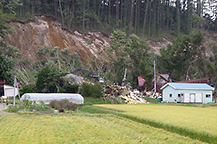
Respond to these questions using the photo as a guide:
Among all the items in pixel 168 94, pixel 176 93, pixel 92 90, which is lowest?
pixel 168 94

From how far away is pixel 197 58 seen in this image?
56750 mm

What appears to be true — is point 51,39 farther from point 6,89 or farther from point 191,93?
point 191,93

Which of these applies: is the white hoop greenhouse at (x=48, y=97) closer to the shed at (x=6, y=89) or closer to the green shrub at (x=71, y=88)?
the green shrub at (x=71, y=88)

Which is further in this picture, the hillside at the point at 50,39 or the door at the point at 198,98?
the hillside at the point at 50,39

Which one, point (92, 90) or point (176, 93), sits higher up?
point (92, 90)

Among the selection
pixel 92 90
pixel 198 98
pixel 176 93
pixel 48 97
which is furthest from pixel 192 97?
pixel 48 97

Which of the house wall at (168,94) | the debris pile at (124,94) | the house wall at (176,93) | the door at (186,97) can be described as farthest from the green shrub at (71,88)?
the door at (186,97)

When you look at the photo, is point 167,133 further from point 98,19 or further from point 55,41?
point 98,19

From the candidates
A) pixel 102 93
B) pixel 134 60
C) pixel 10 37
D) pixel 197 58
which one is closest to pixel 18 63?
pixel 10 37

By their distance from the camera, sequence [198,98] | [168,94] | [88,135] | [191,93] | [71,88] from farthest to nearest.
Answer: [71,88] → [168,94] → [191,93] → [198,98] → [88,135]

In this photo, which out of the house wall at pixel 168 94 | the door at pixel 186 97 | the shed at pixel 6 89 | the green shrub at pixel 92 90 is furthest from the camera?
the shed at pixel 6 89

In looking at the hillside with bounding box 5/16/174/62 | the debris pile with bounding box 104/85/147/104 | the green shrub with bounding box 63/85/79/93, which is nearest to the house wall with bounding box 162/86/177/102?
the debris pile with bounding box 104/85/147/104

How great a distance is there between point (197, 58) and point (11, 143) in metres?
53.4

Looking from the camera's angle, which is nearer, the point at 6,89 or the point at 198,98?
the point at 198,98
